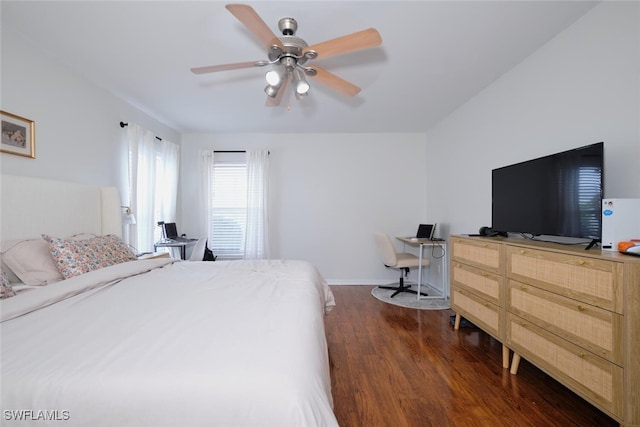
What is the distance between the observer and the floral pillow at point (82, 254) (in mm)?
1862

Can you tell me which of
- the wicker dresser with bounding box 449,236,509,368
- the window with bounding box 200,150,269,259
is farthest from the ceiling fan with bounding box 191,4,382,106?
the window with bounding box 200,150,269,259

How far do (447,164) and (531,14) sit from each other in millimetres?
2214

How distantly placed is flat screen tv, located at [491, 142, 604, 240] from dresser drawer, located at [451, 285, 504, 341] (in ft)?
2.21

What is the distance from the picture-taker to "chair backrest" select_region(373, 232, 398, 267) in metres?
3.77

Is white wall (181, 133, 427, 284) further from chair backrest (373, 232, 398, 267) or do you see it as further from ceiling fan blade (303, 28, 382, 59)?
ceiling fan blade (303, 28, 382, 59)

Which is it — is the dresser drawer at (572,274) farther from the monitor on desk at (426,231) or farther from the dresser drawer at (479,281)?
the monitor on desk at (426,231)

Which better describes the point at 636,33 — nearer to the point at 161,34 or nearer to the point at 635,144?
the point at 635,144

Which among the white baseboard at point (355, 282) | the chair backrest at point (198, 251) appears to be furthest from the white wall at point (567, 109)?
the chair backrest at point (198, 251)

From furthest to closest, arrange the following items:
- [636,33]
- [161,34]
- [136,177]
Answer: [136,177] → [161,34] → [636,33]

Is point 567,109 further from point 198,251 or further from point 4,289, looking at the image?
point 198,251

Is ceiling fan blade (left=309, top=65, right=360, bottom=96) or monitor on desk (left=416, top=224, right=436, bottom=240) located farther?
monitor on desk (left=416, top=224, right=436, bottom=240)

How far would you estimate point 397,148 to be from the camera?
466 centimetres

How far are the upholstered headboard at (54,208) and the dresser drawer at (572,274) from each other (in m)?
3.55

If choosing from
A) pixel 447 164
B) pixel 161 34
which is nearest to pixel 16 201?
pixel 161 34
